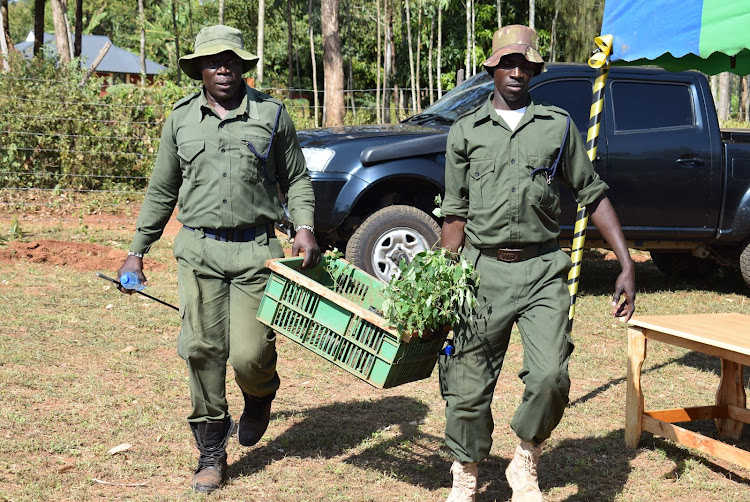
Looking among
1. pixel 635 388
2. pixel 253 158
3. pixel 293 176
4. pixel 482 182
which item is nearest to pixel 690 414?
pixel 635 388

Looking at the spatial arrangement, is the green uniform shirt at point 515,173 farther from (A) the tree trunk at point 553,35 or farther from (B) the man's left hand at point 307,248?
(A) the tree trunk at point 553,35

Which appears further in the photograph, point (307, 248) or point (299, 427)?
point (299, 427)

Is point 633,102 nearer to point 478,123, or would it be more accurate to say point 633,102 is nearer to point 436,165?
point 436,165

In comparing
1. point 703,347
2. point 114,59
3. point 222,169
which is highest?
point 114,59

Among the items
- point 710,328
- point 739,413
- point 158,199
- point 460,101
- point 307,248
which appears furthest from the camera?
point 460,101

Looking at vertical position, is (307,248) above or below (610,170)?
below

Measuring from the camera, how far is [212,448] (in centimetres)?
435

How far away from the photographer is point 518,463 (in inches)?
153

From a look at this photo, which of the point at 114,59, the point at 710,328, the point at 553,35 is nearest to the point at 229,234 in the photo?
the point at 710,328

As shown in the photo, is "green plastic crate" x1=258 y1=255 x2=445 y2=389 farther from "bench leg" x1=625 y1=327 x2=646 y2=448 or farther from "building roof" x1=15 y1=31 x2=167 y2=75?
"building roof" x1=15 y1=31 x2=167 y2=75

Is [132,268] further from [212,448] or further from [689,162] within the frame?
[689,162]

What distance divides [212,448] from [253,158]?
1458 millimetres

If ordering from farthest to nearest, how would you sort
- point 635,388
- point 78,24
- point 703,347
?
point 78,24 → point 635,388 → point 703,347

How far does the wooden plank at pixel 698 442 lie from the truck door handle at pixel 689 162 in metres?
4.39
